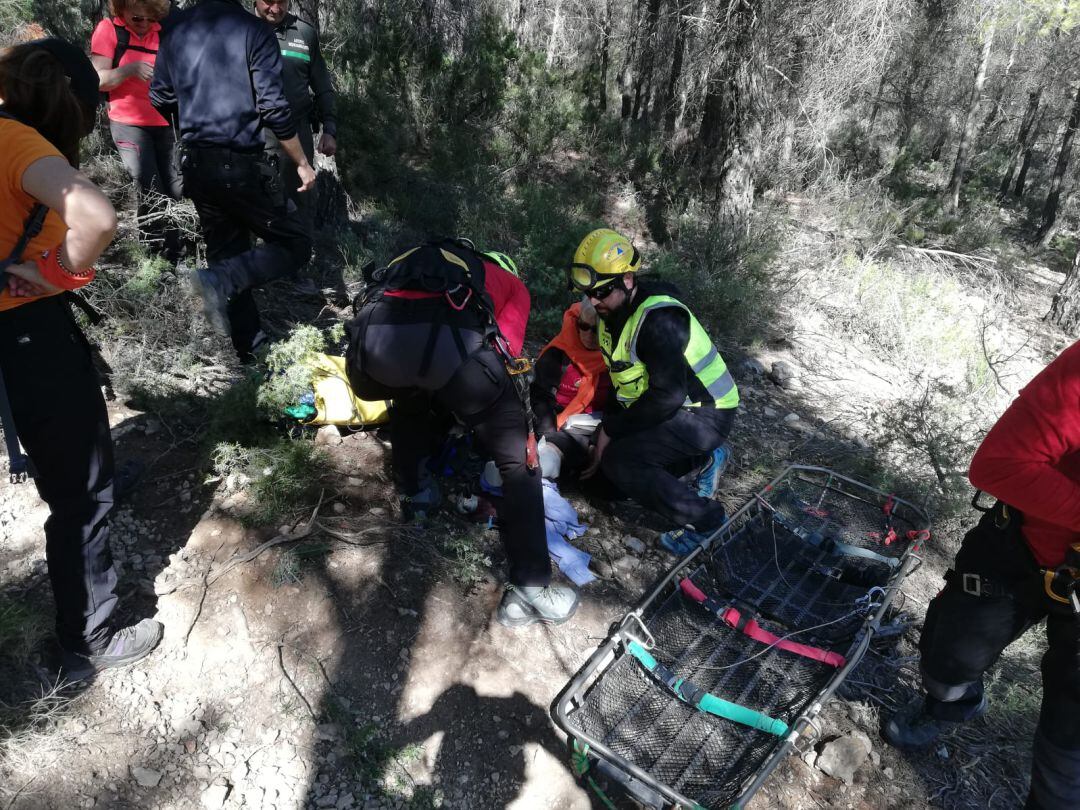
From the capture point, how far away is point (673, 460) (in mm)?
3713

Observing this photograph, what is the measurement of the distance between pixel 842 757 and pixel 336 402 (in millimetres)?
2969

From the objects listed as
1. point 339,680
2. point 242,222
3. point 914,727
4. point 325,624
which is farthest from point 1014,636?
point 242,222

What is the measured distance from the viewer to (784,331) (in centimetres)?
695

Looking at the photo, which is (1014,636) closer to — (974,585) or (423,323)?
(974,585)

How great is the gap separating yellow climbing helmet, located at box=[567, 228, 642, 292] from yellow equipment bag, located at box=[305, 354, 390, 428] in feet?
4.38

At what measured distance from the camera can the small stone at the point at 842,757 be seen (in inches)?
112

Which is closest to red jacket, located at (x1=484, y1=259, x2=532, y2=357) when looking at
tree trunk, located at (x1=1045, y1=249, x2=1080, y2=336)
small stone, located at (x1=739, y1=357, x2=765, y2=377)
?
small stone, located at (x1=739, y1=357, x2=765, y2=377)

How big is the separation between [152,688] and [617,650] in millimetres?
1852

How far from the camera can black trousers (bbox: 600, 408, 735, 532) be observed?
12.0 ft

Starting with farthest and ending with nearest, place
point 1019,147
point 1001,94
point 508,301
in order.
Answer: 1. point 1001,94
2. point 1019,147
3. point 508,301

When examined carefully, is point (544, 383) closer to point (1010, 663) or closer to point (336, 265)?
point (336, 265)

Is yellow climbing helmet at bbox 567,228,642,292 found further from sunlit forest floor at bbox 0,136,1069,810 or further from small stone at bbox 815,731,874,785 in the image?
small stone at bbox 815,731,874,785

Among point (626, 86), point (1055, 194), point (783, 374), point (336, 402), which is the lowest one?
point (1055, 194)

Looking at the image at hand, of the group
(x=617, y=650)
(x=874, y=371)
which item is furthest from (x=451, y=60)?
(x=617, y=650)
